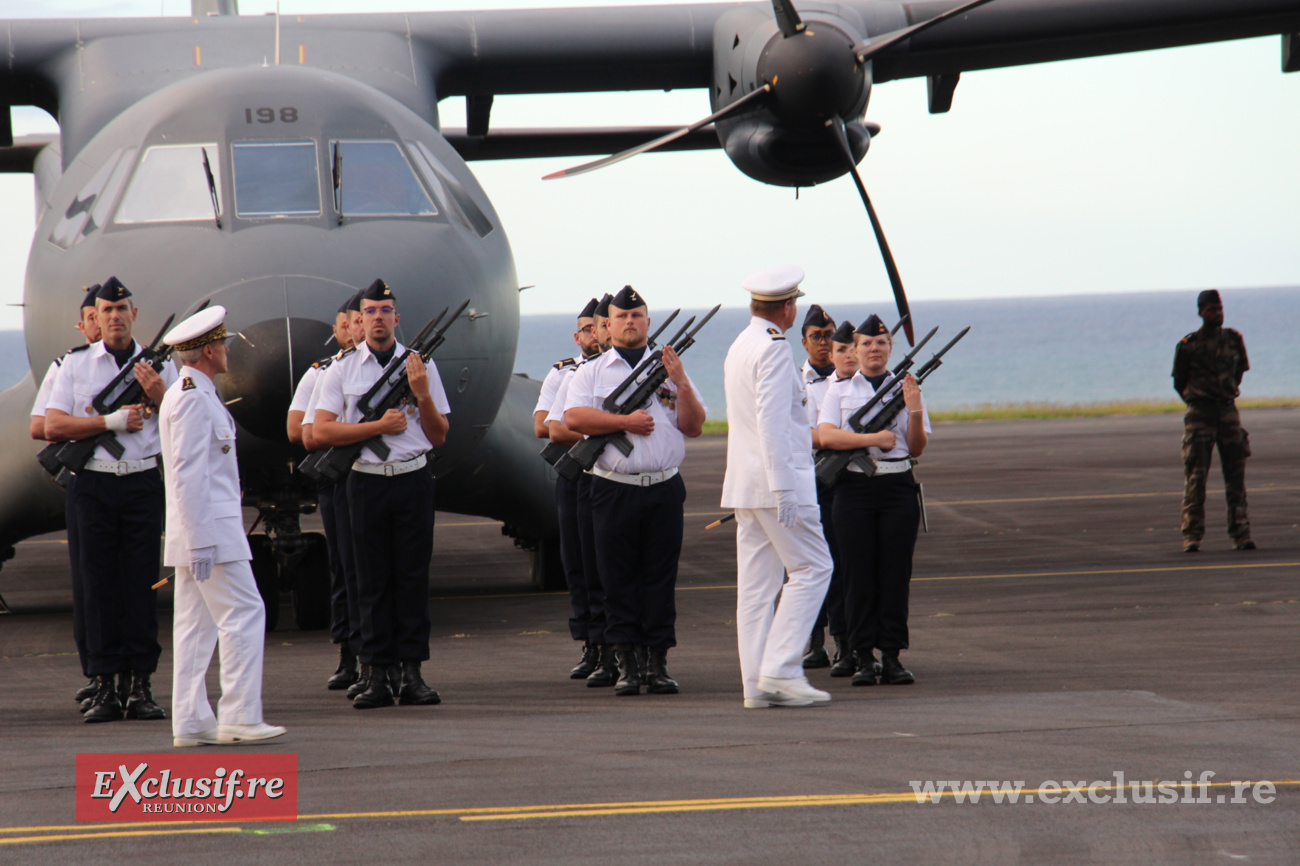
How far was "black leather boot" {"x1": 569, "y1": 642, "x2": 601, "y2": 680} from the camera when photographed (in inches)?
292

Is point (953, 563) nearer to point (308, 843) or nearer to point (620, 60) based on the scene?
point (620, 60)

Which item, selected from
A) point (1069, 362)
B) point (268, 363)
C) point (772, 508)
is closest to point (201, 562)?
point (268, 363)

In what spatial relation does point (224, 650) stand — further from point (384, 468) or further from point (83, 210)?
point (83, 210)

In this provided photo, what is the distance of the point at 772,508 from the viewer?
645 cm

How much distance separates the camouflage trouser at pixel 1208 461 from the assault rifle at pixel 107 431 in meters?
8.40

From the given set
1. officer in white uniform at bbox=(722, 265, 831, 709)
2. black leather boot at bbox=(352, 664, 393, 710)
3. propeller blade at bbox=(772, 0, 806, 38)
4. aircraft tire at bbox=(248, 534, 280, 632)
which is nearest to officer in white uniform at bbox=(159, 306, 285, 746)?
black leather boot at bbox=(352, 664, 393, 710)

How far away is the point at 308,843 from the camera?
4242mm

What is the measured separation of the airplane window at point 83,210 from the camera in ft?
28.9

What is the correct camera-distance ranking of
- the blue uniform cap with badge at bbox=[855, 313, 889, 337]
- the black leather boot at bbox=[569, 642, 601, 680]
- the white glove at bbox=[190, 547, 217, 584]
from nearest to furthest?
the white glove at bbox=[190, 547, 217, 584]
the blue uniform cap with badge at bbox=[855, 313, 889, 337]
the black leather boot at bbox=[569, 642, 601, 680]

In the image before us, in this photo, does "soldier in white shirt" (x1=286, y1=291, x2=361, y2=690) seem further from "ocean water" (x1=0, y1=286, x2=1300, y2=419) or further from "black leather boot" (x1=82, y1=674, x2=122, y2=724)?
"ocean water" (x1=0, y1=286, x2=1300, y2=419)

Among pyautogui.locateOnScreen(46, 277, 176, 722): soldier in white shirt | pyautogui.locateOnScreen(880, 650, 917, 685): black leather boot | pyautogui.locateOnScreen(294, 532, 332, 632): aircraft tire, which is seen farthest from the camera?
pyautogui.locateOnScreen(294, 532, 332, 632): aircraft tire

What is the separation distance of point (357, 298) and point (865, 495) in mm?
2663

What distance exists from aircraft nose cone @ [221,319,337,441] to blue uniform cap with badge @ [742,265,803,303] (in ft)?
7.58

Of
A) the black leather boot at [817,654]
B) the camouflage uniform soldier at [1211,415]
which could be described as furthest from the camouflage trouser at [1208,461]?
the black leather boot at [817,654]
